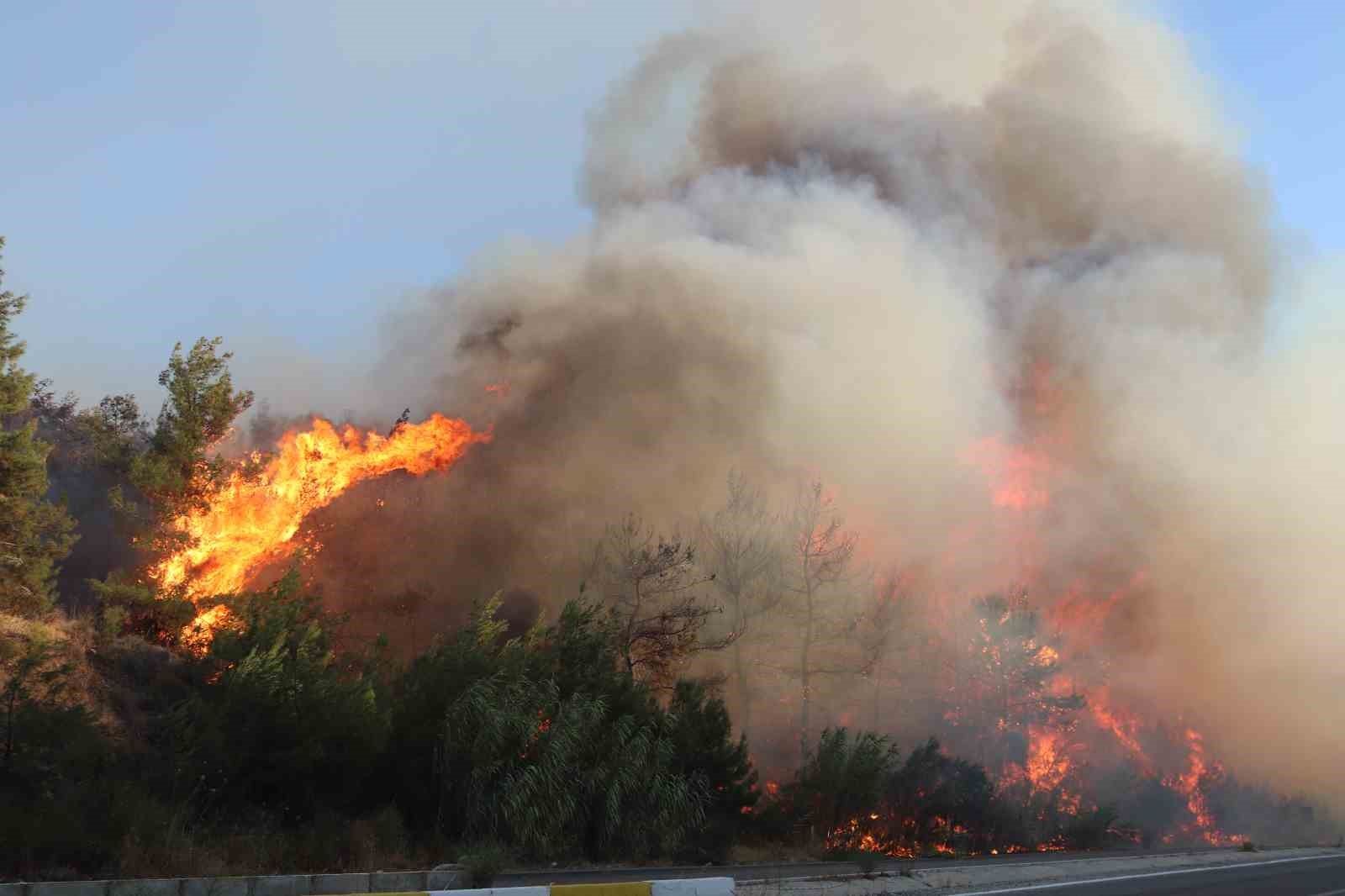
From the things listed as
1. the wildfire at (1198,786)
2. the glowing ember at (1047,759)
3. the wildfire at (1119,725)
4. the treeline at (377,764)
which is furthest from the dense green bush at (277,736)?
the wildfire at (1198,786)

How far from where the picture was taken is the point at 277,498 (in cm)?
3619

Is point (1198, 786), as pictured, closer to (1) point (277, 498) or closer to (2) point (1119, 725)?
→ (2) point (1119, 725)

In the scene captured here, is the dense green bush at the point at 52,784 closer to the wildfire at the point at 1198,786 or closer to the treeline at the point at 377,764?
the treeline at the point at 377,764

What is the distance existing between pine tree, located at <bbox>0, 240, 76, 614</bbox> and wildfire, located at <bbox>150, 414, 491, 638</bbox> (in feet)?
14.5

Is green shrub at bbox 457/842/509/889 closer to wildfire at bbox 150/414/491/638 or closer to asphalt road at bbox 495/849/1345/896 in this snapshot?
asphalt road at bbox 495/849/1345/896

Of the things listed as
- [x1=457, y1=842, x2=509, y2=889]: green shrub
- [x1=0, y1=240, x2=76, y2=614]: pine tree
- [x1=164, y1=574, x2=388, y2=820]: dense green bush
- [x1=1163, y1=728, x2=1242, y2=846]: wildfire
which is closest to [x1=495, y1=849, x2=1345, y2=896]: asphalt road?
[x1=457, y1=842, x2=509, y2=889]: green shrub

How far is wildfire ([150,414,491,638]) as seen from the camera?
32406 mm

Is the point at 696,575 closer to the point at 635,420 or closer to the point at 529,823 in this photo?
the point at 635,420

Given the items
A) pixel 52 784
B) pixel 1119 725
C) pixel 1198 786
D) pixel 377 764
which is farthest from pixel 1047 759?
pixel 52 784

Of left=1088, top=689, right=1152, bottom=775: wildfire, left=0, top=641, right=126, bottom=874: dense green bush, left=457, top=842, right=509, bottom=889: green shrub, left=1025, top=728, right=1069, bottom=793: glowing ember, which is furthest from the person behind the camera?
left=1088, top=689, right=1152, bottom=775: wildfire

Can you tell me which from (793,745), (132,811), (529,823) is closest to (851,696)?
(793,745)

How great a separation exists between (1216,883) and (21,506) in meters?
27.4

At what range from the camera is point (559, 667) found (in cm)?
2855

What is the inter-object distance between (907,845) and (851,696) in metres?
13.8
